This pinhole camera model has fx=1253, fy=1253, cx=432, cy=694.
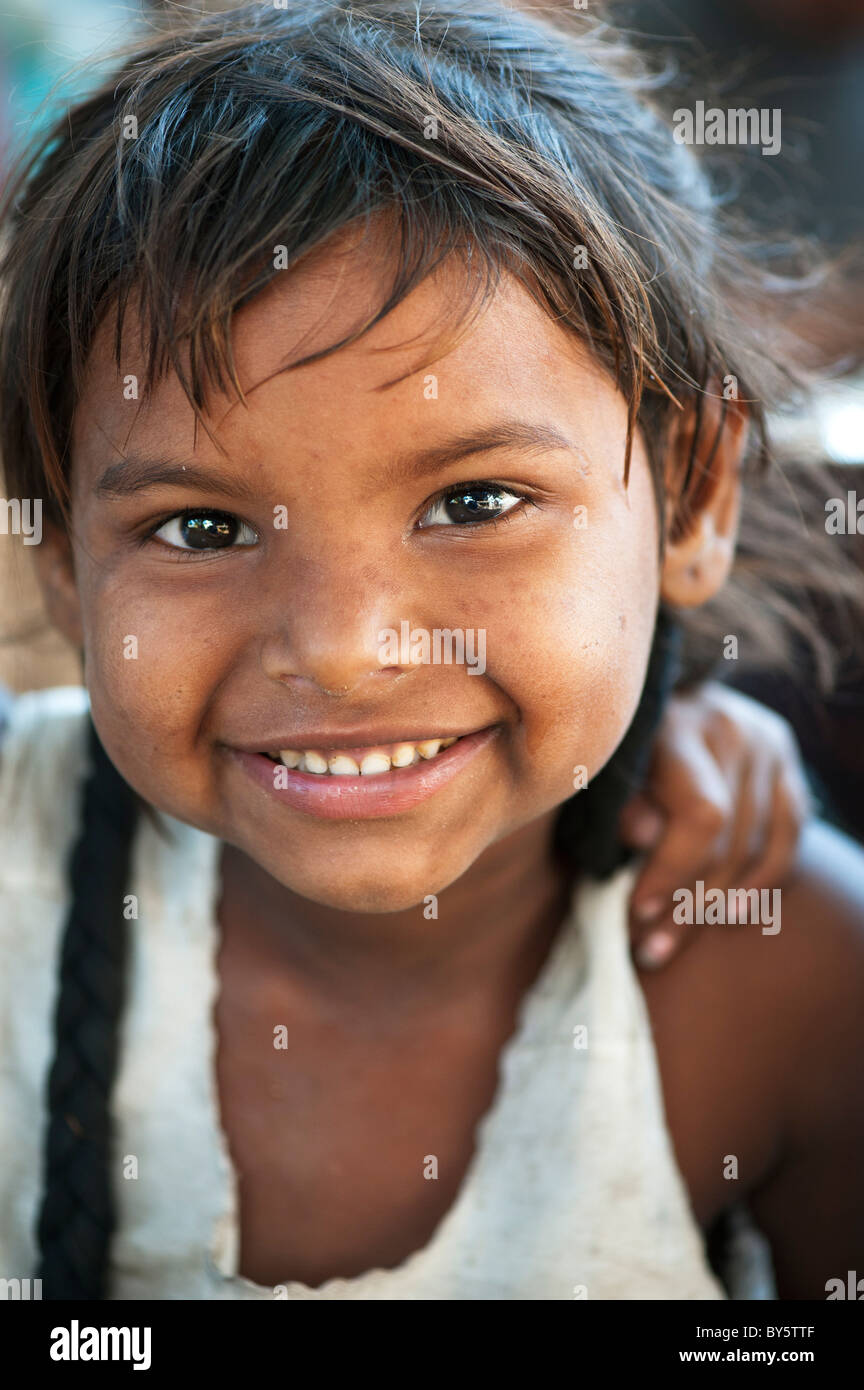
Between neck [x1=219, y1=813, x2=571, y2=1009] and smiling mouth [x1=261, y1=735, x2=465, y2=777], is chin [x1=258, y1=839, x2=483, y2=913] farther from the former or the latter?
neck [x1=219, y1=813, x2=571, y2=1009]

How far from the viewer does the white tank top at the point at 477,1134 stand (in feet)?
3.51

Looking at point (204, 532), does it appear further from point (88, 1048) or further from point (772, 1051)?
point (772, 1051)

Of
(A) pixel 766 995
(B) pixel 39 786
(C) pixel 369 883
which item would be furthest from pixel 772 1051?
(B) pixel 39 786

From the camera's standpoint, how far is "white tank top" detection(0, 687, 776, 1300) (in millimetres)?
1068

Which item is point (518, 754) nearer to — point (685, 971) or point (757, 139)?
point (685, 971)

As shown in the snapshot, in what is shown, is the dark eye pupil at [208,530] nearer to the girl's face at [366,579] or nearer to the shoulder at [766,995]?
the girl's face at [366,579]

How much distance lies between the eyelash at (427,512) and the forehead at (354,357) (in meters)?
0.06

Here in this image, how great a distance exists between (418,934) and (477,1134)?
0.60 feet

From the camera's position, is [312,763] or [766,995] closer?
[312,763]

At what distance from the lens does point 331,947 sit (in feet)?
3.69

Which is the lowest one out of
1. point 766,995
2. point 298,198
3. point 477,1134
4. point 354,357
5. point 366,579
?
point 477,1134

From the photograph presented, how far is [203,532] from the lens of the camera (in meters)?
0.86

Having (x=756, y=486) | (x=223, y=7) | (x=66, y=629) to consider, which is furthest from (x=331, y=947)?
(x=223, y=7)

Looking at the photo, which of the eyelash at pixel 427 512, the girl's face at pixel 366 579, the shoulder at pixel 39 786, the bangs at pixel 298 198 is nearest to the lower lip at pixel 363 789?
the girl's face at pixel 366 579
